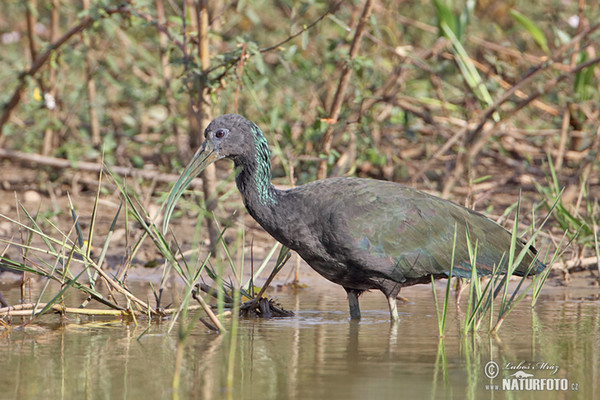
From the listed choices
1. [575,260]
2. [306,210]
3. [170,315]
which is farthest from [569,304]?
[170,315]

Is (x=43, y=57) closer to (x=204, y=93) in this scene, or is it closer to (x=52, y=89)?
(x=52, y=89)

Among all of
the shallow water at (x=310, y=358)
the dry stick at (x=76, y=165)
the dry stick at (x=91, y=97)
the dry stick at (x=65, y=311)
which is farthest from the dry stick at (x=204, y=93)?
the dry stick at (x=91, y=97)

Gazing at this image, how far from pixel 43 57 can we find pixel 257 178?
320 centimetres

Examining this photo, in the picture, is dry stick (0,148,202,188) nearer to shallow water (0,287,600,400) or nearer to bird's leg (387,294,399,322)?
shallow water (0,287,600,400)

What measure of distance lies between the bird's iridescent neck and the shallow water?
703 millimetres

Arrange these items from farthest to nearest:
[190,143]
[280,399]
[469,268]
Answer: [190,143]
[469,268]
[280,399]

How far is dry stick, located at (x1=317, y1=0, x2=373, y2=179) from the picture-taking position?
657cm

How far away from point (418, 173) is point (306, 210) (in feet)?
9.15

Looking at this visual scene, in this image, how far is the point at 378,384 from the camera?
143 inches

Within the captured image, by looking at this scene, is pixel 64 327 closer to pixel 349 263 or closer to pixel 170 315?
pixel 170 315

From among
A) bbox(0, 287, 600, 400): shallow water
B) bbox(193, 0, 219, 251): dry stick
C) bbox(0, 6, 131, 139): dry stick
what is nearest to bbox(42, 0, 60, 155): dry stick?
bbox(0, 6, 131, 139): dry stick

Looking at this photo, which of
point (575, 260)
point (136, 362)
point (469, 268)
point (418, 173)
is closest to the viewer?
point (136, 362)

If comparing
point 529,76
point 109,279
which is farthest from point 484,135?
point 109,279

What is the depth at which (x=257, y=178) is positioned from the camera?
516 centimetres
